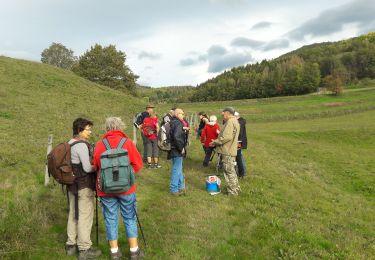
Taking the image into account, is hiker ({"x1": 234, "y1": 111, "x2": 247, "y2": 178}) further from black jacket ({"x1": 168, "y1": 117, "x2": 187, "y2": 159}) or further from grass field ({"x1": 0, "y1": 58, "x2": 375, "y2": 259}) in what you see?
black jacket ({"x1": 168, "y1": 117, "x2": 187, "y2": 159})

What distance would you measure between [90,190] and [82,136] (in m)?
1.13

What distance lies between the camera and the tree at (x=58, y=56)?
87.4 metres

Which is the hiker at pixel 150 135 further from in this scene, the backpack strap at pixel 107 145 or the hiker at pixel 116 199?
the backpack strap at pixel 107 145

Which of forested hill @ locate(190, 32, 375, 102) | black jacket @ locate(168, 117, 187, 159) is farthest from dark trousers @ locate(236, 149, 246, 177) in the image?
forested hill @ locate(190, 32, 375, 102)

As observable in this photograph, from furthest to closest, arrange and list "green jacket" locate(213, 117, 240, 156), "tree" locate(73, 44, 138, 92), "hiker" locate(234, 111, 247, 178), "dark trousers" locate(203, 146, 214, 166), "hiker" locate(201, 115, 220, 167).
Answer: "tree" locate(73, 44, 138, 92), "dark trousers" locate(203, 146, 214, 166), "hiker" locate(201, 115, 220, 167), "hiker" locate(234, 111, 247, 178), "green jacket" locate(213, 117, 240, 156)

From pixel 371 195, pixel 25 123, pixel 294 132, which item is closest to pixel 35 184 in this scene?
pixel 25 123

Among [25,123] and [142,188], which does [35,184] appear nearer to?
[142,188]

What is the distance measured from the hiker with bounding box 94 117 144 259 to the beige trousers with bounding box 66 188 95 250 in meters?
0.38

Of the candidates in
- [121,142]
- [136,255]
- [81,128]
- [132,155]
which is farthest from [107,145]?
[136,255]

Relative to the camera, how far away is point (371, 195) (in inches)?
629

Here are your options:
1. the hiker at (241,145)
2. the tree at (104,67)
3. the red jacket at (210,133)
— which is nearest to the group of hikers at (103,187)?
the hiker at (241,145)

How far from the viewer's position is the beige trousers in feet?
22.0

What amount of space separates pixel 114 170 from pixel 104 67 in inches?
2526

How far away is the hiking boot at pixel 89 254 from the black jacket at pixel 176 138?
4427 millimetres
